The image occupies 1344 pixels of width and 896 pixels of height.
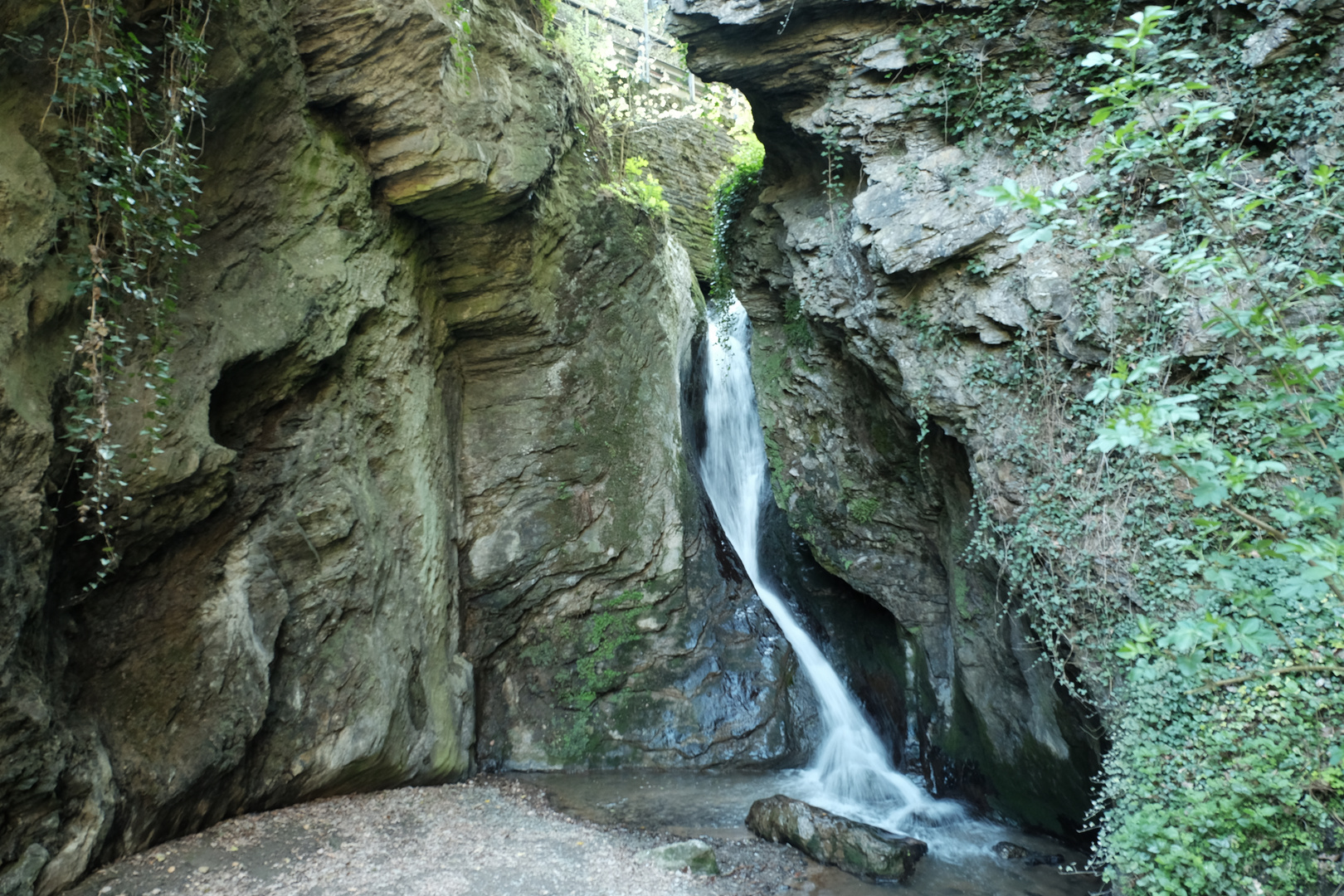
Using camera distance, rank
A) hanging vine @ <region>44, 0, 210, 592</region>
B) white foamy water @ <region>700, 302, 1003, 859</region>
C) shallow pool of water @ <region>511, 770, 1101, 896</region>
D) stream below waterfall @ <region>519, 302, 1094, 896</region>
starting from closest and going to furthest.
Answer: hanging vine @ <region>44, 0, 210, 592</region> → shallow pool of water @ <region>511, 770, 1101, 896</region> → stream below waterfall @ <region>519, 302, 1094, 896</region> → white foamy water @ <region>700, 302, 1003, 859</region>

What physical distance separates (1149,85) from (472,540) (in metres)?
7.13

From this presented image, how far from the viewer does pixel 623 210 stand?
30.2ft

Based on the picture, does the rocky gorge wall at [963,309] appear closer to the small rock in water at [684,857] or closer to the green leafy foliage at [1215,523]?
the green leafy foliage at [1215,523]

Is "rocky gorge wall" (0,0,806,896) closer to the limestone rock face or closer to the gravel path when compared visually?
the gravel path

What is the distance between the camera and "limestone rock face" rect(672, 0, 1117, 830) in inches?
242

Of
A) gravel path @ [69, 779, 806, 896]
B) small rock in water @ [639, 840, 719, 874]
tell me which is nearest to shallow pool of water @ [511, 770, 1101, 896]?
gravel path @ [69, 779, 806, 896]

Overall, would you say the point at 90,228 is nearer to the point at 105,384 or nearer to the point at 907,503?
the point at 105,384

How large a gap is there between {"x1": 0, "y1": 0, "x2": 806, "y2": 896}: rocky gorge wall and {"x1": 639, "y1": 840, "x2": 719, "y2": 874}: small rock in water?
7.89 feet

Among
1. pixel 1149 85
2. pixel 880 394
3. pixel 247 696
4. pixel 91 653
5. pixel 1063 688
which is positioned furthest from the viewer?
pixel 880 394

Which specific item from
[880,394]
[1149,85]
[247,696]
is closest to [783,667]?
[880,394]

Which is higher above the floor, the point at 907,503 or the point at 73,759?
the point at 907,503

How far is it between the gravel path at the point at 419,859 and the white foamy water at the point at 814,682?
1.69m

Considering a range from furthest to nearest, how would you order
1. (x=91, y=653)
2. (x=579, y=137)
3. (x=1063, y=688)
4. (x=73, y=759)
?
1. (x=579, y=137)
2. (x=1063, y=688)
3. (x=91, y=653)
4. (x=73, y=759)

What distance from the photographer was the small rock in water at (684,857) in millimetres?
5547
